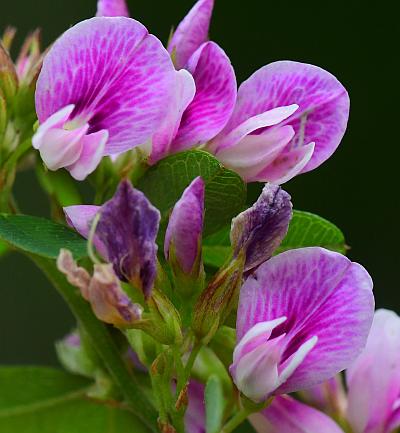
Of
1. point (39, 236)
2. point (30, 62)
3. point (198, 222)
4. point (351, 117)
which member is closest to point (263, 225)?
point (198, 222)

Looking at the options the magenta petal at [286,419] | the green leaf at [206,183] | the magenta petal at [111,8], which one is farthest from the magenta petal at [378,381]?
the magenta petal at [111,8]

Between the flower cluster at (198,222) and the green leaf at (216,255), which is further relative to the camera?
the green leaf at (216,255)

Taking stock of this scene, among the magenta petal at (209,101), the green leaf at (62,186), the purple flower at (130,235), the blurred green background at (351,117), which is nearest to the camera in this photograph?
the purple flower at (130,235)

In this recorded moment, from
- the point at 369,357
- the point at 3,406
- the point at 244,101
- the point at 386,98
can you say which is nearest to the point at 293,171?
the point at 244,101

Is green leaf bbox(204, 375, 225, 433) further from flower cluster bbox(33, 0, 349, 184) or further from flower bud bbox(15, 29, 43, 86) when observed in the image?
flower bud bbox(15, 29, 43, 86)

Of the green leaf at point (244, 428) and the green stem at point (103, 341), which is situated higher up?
the green stem at point (103, 341)

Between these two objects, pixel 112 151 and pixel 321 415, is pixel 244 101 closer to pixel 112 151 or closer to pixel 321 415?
pixel 112 151

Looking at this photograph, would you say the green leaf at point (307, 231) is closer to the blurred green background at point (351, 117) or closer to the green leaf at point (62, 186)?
the green leaf at point (62, 186)
